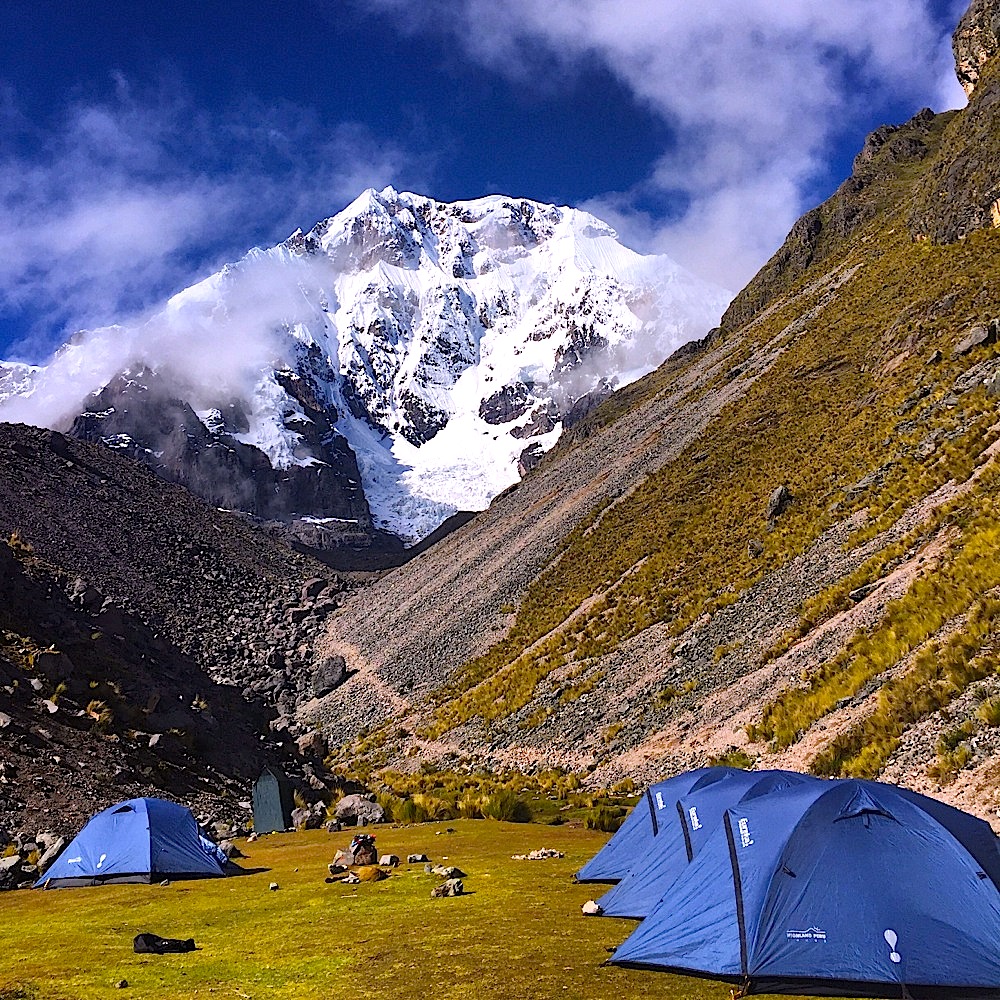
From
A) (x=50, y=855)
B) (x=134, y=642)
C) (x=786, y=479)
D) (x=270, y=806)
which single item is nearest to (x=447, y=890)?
(x=50, y=855)

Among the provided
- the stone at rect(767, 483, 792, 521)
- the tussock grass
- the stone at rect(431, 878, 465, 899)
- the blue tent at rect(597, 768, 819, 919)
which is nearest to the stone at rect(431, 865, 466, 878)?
the stone at rect(431, 878, 465, 899)

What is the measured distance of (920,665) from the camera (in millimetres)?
15297

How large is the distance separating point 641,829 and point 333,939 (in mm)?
4101

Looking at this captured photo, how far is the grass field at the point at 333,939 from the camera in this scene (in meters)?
7.17

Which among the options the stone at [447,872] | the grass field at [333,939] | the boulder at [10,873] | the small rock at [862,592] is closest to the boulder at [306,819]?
the grass field at [333,939]

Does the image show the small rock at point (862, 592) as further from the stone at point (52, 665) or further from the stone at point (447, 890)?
the stone at point (52, 665)

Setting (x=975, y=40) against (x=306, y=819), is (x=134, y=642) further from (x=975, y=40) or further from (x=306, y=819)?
(x=975, y=40)

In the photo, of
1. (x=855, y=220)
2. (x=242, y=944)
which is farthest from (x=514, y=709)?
(x=855, y=220)

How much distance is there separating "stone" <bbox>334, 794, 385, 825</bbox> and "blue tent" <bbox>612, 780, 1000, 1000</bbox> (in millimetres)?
14648

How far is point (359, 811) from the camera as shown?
21391 mm

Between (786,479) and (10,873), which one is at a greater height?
(786,479)

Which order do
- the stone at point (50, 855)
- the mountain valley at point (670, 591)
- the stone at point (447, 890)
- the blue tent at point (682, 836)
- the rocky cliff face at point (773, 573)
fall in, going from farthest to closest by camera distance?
the mountain valley at point (670, 591)
the rocky cliff face at point (773, 573)
the stone at point (50, 855)
the stone at point (447, 890)
the blue tent at point (682, 836)

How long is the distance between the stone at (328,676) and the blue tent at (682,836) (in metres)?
42.8

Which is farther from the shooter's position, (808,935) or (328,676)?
(328,676)
